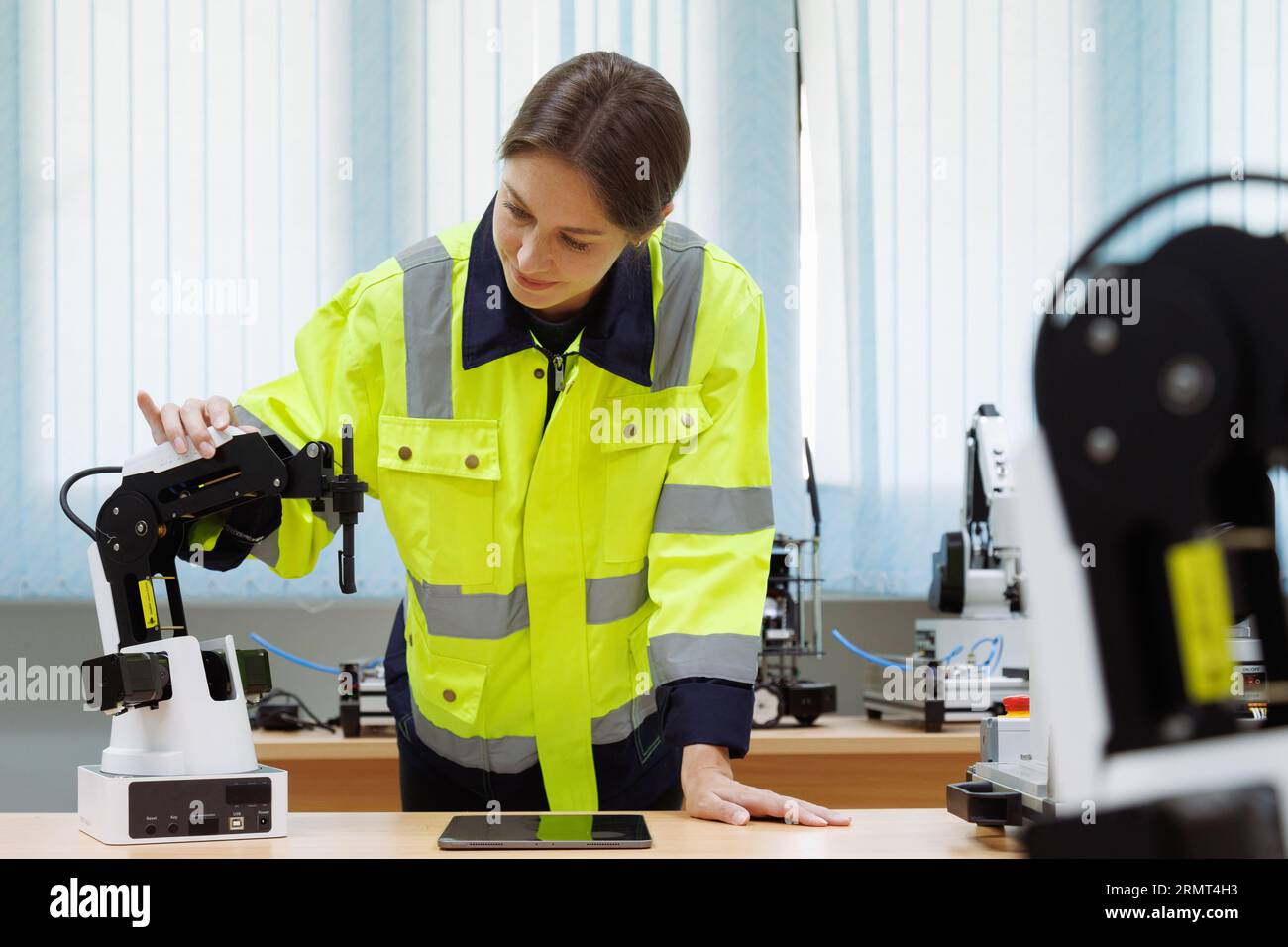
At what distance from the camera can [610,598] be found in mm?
1348

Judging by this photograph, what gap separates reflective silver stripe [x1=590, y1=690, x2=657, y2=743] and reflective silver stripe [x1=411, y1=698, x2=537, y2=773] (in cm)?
7

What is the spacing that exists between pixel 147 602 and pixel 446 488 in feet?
1.12

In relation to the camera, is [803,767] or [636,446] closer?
[636,446]

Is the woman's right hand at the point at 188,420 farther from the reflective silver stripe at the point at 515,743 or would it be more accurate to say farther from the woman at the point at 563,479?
the reflective silver stripe at the point at 515,743

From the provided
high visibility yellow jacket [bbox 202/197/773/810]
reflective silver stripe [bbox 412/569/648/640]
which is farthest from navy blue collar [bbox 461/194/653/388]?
reflective silver stripe [bbox 412/569/648/640]

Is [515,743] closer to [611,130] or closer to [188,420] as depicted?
[188,420]

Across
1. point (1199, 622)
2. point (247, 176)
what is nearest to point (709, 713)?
point (1199, 622)

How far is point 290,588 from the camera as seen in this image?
8.62ft

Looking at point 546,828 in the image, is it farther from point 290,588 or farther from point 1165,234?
point 290,588

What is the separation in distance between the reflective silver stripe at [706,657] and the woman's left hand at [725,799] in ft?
0.25

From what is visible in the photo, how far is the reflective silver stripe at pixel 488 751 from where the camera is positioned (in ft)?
4.50

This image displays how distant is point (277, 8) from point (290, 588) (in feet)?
4.56

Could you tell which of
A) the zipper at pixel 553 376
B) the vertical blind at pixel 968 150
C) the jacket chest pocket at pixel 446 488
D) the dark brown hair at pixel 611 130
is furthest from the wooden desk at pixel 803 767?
the dark brown hair at pixel 611 130
